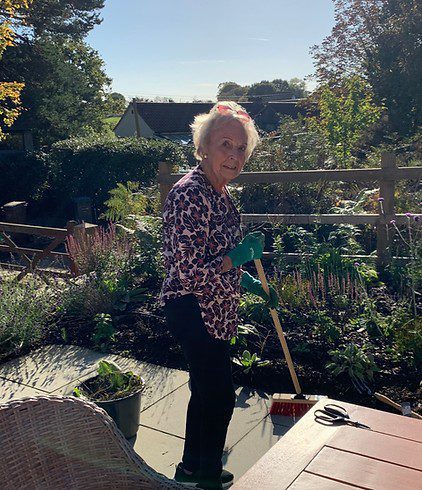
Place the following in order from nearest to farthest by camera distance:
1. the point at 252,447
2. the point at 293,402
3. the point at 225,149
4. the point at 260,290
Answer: the point at 225,149, the point at 260,290, the point at 252,447, the point at 293,402

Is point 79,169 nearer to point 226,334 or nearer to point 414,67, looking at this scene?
point 414,67

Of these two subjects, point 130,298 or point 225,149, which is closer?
point 225,149

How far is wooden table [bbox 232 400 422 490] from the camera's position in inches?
63.4

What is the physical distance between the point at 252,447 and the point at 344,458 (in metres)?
1.68

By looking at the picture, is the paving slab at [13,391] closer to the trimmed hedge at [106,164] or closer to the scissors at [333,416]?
the scissors at [333,416]

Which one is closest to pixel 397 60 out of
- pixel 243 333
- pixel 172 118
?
pixel 243 333

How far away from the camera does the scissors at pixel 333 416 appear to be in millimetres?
1951

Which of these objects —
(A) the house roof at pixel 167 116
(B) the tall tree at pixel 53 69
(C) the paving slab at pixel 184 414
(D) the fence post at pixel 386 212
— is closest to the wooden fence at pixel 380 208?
(D) the fence post at pixel 386 212

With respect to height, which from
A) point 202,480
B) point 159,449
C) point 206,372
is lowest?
point 159,449

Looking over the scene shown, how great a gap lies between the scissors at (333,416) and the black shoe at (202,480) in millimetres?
1022

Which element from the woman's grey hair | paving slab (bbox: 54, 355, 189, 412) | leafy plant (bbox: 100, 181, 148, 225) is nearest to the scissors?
the woman's grey hair

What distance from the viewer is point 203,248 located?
8.08 ft

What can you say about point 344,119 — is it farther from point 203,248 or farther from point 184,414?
point 203,248

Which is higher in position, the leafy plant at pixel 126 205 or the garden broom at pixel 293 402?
the leafy plant at pixel 126 205
